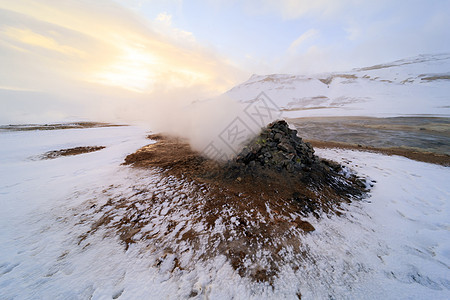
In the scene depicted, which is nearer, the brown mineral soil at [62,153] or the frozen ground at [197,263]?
the frozen ground at [197,263]

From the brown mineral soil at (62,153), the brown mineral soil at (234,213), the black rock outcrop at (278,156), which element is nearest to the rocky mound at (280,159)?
the black rock outcrop at (278,156)

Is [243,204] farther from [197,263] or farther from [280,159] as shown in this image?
[280,159]

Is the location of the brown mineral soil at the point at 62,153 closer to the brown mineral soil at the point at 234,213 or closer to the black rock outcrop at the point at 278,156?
the brown mineral soil at the point at 234,213

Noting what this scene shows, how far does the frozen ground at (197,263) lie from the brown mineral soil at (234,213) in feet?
0.40

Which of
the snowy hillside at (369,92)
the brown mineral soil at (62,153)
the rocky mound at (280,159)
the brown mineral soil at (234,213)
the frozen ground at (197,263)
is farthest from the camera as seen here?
the snowy hillside at (369,92)

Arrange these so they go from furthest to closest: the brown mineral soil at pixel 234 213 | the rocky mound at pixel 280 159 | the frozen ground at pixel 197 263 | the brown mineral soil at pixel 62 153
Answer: the brown mineral soil at pixel 62 153 → the rocky mound at pixel 280 159 → the brown mineral soil at pixel 234 213 → the frozen ground at pixel 197 263

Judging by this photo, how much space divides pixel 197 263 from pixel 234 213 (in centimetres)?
116

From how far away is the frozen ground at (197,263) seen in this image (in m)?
1.87

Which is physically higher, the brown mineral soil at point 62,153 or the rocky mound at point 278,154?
the brown mineral soil at point 62,153

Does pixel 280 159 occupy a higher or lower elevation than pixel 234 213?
higher

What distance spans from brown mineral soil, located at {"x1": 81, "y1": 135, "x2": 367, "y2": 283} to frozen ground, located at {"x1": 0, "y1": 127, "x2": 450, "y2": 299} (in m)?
0.12

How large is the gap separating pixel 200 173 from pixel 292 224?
2.80 m

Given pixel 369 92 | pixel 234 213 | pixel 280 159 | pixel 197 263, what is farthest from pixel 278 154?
pixel 369 92

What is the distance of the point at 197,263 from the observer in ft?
7.02
